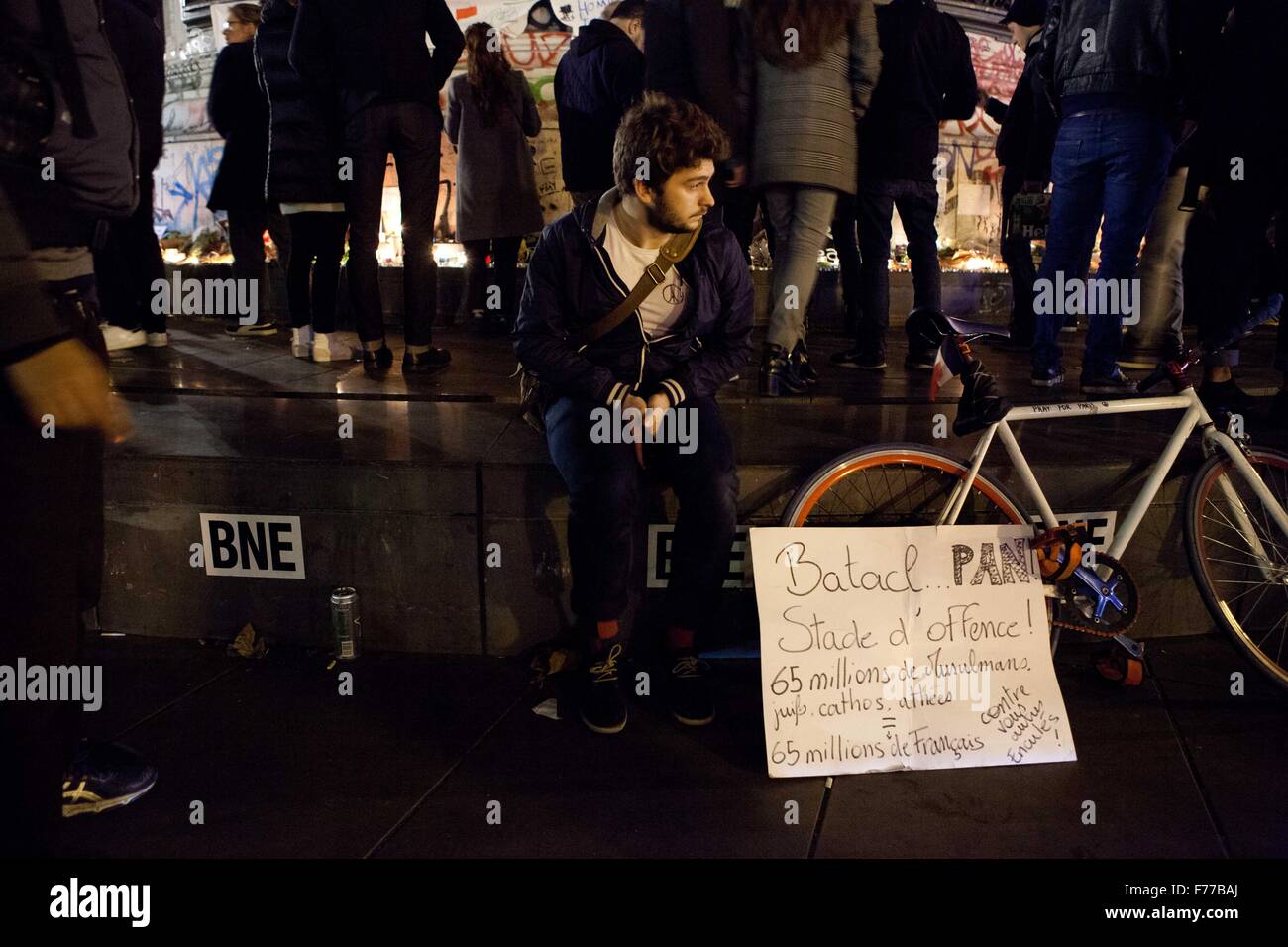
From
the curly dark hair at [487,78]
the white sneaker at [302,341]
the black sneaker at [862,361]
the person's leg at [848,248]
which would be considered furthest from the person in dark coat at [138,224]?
the black sneaker at [862,361]

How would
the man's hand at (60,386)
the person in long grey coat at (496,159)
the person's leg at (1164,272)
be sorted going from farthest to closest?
the person in long grey coat at (496,159) → the person's leg at (1164,272) → the man's hand at (60,386)

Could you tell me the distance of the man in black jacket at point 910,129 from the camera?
176 inches

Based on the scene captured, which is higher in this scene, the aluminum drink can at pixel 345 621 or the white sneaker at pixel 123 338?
the white sneaker at pixel 123 338

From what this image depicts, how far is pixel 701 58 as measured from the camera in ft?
13.1

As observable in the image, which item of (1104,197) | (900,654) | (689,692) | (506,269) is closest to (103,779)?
(689,692)

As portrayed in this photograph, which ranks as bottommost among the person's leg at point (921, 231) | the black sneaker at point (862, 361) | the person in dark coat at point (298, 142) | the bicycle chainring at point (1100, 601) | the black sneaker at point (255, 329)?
the bicycle chainring at point (1100, 601)

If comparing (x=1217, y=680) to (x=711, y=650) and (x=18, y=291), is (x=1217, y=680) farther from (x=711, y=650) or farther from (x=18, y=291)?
(x=18, y=291)

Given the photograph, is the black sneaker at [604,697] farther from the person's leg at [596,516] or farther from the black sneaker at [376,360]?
the black sneaker at [376,360]

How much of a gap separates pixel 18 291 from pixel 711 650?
1.97 m

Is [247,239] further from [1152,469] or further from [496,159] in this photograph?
[1152,469]

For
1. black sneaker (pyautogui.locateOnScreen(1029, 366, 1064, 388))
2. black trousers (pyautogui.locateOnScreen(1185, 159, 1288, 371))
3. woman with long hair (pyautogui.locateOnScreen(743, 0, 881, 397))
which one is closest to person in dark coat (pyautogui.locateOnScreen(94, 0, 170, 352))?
woman with long hair (pyautogui.locateOnScreen(743, 0, 881, 397))

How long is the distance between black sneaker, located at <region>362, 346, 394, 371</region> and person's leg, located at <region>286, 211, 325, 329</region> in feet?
2.03

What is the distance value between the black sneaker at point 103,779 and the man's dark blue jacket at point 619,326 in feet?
4.91

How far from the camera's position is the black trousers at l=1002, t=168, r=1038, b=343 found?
225 inches
